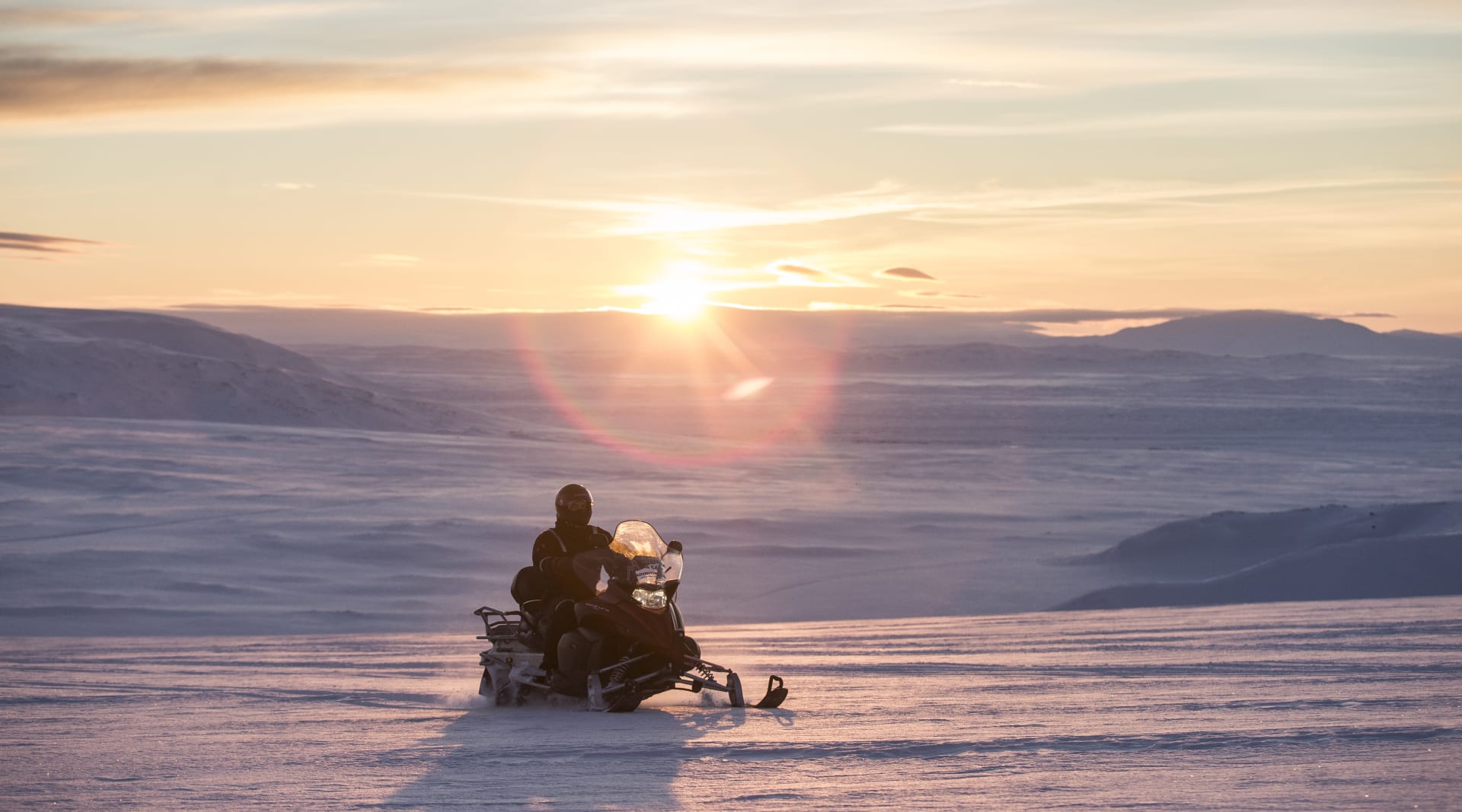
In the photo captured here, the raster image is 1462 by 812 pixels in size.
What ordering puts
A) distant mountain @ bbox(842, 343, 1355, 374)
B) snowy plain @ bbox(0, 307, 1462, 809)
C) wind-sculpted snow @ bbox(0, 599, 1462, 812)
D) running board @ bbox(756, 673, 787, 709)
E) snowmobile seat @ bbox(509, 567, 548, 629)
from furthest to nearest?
distant mountain @ bbox(842, 343, 1355, 374) → snowmobile seat @ bbox(509, 567, 548, 629) → running board @ bbox(756, 673, 787, 709) → snowy plain @ bbox(0, 307, 1462, 809) → wind-sculpted snow @ bbox(0, 599, 1462, 812)

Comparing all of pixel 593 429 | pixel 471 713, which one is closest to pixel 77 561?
pixel 471 713

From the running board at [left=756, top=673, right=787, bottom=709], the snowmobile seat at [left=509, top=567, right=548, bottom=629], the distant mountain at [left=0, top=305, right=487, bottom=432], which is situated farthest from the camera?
the distant mountain at [left=0, top=305, right=487, bottom=432]

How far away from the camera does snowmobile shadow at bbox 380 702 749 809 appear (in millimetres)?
5391

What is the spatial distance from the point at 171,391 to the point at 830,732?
43.4 metres

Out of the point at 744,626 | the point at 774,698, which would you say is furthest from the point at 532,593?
the point at 744,626

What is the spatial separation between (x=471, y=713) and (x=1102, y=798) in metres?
3.88

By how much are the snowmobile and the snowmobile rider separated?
8 centimetres

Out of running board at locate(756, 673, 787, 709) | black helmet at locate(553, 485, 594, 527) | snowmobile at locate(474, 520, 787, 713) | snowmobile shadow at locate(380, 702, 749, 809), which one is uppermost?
black helmet at locate(553, 485, 594, 527)

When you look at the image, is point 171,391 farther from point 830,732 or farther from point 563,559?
point 830,732

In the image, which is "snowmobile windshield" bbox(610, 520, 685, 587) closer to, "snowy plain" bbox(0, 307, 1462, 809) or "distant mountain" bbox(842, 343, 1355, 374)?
"snowy plain" bbox(0, 307, 1462, 809)

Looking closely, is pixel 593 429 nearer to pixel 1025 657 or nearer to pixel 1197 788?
pixel 1025 657

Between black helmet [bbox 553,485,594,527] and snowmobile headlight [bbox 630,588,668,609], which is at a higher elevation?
black helmet [bbox 553,485,594,527]

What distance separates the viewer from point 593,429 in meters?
49.7

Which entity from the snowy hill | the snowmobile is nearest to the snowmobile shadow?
the snowmobile
